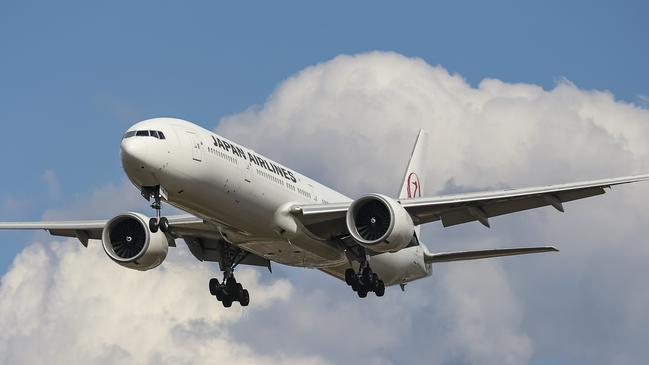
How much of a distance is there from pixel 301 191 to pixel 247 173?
143 inches

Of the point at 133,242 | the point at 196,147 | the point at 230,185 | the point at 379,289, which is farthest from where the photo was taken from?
the point at 133,242

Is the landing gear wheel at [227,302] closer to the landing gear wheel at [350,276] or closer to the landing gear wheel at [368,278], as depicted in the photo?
the landing gear wheel at [350,276]

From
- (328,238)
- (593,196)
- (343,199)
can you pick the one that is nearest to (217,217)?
(328,238)

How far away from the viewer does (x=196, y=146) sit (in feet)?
142

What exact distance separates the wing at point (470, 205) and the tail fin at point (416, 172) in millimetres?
11389

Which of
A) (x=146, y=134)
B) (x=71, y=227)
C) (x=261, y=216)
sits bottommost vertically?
(x=71, y=227)

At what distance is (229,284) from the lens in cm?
5144

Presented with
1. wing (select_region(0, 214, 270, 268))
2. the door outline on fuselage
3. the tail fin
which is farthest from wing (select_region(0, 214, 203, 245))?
the tail fin

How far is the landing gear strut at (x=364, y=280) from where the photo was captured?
48906mm

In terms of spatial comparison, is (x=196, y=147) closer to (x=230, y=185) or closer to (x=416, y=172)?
(x=230, y=185)

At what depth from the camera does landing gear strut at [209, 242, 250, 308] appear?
51.3 m

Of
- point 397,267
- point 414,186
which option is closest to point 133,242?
point 397,267

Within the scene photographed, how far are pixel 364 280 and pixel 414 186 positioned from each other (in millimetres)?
13057

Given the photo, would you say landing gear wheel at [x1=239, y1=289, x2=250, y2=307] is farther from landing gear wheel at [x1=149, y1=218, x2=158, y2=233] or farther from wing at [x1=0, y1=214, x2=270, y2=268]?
landing gear wheel at [x1=149, y1=218, x2=158, y2=233]
